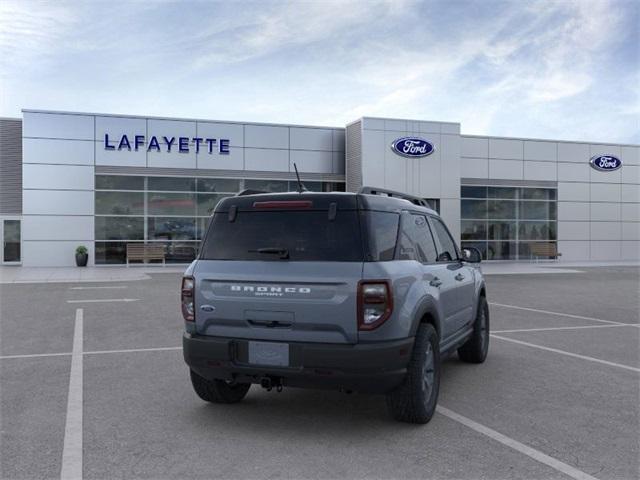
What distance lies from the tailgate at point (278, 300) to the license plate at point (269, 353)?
0.18 feet

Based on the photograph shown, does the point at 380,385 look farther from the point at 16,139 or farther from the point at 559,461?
the point at 16,139

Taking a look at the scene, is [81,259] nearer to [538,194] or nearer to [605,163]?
[538,194]

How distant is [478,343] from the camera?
6.93 m

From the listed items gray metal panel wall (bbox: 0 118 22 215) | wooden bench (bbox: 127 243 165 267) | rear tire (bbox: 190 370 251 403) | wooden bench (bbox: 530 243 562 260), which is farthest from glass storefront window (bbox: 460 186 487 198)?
rear tire (bbox: 190 370 251 403)

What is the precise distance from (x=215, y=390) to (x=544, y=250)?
28.4 metres

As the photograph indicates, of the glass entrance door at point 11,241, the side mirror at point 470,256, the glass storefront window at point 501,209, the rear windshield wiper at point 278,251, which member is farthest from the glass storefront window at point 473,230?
the rear windshield wiper at point 278,251

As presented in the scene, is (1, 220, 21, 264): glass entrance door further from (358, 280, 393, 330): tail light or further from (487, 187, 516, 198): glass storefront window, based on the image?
(358, 280, 393, 330): tail light

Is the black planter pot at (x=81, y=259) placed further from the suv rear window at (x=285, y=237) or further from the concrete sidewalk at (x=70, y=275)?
the suv rear window at (x=285, y=237)

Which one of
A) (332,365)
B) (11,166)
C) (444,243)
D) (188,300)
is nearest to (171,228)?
(11,166)

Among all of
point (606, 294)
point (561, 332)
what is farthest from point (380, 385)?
point (606, 294)

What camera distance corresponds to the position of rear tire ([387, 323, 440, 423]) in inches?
179

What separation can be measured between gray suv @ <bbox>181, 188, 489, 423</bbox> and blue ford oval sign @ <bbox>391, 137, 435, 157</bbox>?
22093 mm

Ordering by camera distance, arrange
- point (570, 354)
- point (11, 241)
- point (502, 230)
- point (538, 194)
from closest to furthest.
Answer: point (570, 354) → point (11, 241) → point (502, 230) → point (538, 194)

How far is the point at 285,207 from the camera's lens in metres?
4.72
